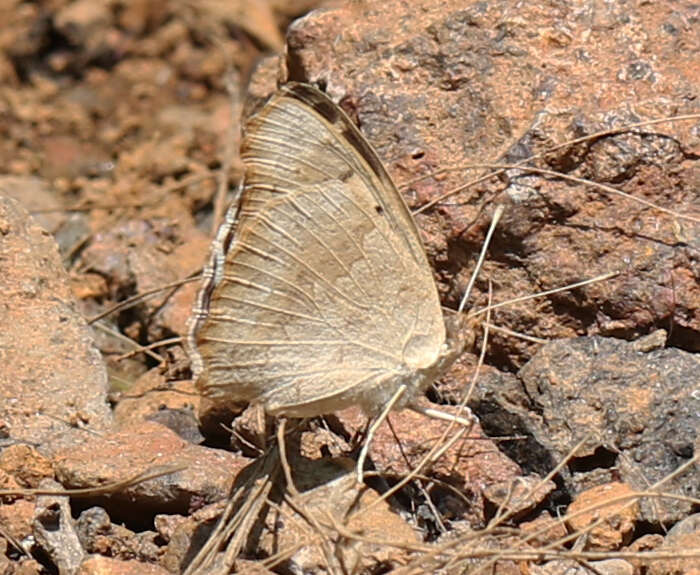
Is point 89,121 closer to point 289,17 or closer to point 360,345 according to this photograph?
point 289,17

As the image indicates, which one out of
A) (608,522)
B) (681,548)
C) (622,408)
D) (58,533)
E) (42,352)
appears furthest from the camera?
(42,352)

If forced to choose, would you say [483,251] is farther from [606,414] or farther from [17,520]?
[17,520]

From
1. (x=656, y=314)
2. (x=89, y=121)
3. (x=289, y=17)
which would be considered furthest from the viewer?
(x=289, y=17)

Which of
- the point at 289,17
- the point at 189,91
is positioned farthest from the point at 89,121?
the point at 289,17

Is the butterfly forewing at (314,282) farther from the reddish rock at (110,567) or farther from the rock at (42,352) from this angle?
the rock at (42,352)

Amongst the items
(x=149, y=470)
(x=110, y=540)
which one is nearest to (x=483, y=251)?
(x=149, y=470)

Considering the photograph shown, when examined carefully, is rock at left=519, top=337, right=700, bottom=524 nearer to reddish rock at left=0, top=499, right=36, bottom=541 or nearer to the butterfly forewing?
the butterfly forewing
